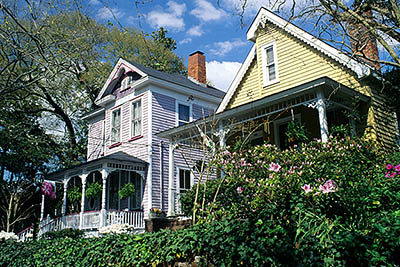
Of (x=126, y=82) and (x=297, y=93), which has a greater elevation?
(x=126, y=82)

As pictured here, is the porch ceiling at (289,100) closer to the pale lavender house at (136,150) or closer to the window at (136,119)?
the pale lavender house at (136,150)

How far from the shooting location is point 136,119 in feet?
57.8

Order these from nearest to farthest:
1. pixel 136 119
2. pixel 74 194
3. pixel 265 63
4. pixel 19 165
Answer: pixel 265 63 → pixel 74 194 → pixel 136 119 → pixel 19 165

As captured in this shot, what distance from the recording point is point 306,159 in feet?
27.8

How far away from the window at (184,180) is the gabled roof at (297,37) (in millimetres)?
3850

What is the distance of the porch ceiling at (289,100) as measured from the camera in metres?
9.91

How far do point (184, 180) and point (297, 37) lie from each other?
8027 millimetres

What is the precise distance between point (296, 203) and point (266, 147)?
17.8ft

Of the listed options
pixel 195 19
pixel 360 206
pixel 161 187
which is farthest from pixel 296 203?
pixel 161 187

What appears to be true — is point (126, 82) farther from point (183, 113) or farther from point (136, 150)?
point (136, 150)

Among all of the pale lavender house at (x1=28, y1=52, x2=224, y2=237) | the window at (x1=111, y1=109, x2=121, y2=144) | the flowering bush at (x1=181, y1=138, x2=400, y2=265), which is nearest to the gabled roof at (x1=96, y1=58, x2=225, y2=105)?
the pale lavender house at (x1=28, y1=52, x2=224, y2=237)

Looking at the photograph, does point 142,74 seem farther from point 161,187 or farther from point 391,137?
point 391,137

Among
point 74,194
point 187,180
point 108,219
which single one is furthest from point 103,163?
point 187,180

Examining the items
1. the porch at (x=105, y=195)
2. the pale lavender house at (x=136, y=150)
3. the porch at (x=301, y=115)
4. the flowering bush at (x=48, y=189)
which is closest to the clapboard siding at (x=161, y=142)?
the pale lavender house at (x=136, y=150)
